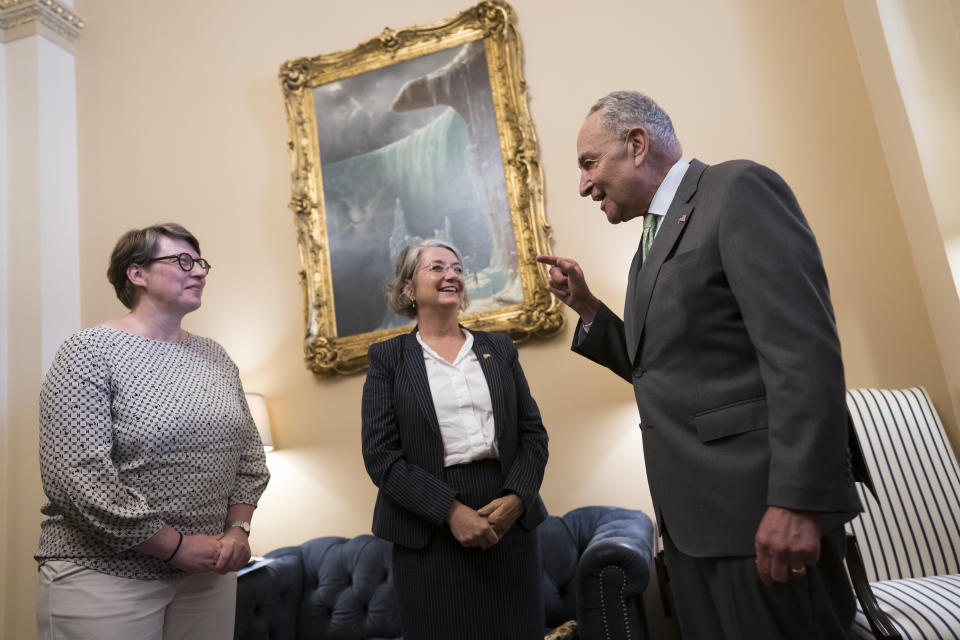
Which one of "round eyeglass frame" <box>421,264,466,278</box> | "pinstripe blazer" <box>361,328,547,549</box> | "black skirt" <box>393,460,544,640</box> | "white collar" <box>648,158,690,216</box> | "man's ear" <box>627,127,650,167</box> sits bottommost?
"black skirt" <box>393,460,544,640</box>

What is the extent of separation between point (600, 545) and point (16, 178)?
14.3 feet

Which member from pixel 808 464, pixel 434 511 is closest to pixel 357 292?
pixel 434 511

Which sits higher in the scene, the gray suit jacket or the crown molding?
the crown molding

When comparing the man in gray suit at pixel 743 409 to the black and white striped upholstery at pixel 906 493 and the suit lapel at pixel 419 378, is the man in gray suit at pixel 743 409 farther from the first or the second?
the black and white striped upholstery at pixel 906 493

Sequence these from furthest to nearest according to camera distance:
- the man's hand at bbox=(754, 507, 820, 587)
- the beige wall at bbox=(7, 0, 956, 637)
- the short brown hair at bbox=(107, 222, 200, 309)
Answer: the beige wall at bbox=(7, 0, 956, 637), the short brown hair at bbox=(107, 222, 200, 309), the man's hand at bbox=(754, 507, 820, 587)

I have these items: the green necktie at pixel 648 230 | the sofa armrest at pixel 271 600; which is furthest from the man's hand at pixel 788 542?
the sofa armrest at pixel 271 600

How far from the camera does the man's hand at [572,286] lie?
77.5 inches

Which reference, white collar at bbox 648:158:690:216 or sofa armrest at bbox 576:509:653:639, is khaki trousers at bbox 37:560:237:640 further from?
white collar at bbox 648:158:690:216

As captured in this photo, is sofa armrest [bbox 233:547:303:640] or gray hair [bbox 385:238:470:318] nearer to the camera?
gray hair [bbox 385:238:470:318]

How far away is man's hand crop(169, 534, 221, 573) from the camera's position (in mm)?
2008

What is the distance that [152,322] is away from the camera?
232cm

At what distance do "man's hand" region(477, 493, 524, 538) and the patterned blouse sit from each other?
0.86 m

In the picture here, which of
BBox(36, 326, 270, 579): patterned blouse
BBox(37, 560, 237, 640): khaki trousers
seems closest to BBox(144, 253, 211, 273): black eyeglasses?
BBox(36, 326, 270, 579): patterned blouse

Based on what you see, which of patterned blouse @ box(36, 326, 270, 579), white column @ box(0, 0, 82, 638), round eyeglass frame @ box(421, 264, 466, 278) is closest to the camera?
patterned blouse @ box(36, 326, 270, 579)
